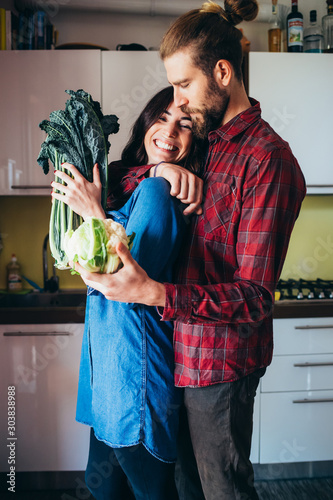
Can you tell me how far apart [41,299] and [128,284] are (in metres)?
1.86

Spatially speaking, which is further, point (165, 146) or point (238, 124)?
point (165, 146)

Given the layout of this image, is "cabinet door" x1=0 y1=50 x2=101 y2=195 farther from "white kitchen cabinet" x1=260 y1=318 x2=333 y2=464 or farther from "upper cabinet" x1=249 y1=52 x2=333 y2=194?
"white kitchen cabinet" x1=260 y1=318 x2=333 y2=464

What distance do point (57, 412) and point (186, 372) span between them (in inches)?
55.4

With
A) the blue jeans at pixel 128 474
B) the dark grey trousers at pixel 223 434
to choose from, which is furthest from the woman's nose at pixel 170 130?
the blue jeans at pixel 128 474

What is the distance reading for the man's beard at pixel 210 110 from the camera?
3.59 feet

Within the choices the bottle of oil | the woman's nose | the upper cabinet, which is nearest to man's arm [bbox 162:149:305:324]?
the woman's nose

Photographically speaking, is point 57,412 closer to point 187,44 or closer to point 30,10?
point 187,44

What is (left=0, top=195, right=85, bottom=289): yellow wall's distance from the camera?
8.74 feet

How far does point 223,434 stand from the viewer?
101 cm

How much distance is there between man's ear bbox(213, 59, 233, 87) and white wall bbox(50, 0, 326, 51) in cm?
176

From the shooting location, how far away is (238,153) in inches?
40.5

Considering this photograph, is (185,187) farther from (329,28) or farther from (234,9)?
(329,28)

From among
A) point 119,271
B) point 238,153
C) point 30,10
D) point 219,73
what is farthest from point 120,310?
point 30,10

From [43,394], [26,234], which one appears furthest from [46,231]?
[43,394]
